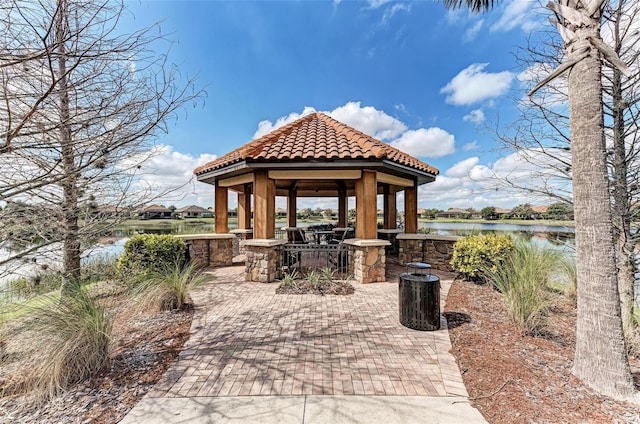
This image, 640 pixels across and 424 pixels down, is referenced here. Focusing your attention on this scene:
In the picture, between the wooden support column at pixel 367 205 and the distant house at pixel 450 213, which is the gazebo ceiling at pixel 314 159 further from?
the distant house at pixel 450 213

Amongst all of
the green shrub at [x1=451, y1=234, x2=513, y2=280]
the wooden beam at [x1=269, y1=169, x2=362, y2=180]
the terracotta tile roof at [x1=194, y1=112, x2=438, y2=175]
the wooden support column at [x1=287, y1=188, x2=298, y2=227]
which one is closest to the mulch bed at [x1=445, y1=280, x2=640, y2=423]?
the green shrub at [x1=451, y1=234, x2=513, y2=280]

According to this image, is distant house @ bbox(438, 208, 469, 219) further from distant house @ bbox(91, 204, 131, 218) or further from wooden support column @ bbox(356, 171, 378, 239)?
distant house @ bbox(91, 204, 131, 218)

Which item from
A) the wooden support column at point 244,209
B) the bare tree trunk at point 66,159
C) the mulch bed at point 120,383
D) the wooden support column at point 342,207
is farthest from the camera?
the wooden support column at point 342,207

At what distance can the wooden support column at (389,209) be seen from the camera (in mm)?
11594

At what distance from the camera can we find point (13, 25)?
83.6 inches

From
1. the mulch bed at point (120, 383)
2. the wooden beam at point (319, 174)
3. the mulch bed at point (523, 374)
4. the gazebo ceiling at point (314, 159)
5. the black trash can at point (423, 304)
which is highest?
the gazebo ceiling at point (314, 159)

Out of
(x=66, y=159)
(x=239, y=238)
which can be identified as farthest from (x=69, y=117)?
(x=239, y=238)

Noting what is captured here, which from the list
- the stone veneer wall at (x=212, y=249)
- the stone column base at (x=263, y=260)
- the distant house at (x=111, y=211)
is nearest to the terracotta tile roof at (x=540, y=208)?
the stone column base at (x=263, y=260)

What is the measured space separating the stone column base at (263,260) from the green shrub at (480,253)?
5.31 meters

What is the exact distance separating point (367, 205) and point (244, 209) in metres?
6.72

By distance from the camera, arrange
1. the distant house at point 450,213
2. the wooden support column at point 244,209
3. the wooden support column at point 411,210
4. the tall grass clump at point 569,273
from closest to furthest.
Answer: the tall grass clump at point 569,273 → the wooden support column at point 411,210 → the wooden support column at point 244,209 → the distant house at point 450,213

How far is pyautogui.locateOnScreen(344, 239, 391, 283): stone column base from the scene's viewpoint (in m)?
7.07

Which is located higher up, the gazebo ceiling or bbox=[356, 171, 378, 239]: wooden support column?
the gazebo ceiling

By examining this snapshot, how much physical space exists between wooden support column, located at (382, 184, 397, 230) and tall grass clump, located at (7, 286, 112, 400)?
10459 mm
